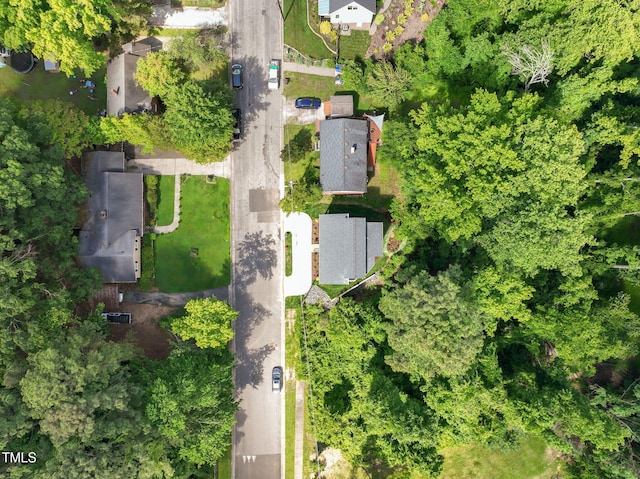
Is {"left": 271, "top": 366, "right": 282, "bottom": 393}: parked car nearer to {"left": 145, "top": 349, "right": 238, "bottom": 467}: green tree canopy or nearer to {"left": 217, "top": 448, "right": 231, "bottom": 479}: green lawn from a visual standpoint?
{"left": 145, "top": 349, "right": 238, "bottom": 467}: green tree canopy

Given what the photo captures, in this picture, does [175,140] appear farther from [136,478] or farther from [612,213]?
[612,213]

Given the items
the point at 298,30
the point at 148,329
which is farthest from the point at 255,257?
the point at 298,30

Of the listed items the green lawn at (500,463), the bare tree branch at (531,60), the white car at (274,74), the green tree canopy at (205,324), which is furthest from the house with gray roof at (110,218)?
the green lawn at (500,463)

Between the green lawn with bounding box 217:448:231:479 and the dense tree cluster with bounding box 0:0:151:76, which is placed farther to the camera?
the green lawn with bounding box 217:448:231:479

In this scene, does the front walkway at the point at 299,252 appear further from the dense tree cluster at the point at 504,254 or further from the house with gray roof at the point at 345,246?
the dense tree cluster at the point at 504,254

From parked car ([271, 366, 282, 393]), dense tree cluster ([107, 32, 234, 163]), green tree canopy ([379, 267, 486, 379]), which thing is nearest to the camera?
green tree canopy ([379, 267, 486, 379])

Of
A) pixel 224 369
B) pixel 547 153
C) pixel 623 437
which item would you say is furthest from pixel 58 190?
pixel 623 437

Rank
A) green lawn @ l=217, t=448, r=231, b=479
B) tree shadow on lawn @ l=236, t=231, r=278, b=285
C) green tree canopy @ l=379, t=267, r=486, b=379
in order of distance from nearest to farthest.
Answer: green tree canopy @ l=379, t=267, r=486, b=379 → green lawn @ l=217, t=448, r=231, b=479 → tree shadow on lawn @ l=236, t=231, r=278, b=285

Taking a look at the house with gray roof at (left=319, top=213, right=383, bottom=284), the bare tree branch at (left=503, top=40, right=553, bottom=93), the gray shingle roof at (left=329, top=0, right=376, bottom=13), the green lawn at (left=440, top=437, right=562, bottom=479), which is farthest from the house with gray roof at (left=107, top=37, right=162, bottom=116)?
the green lawn at (left=440, top=437, right=562, bottom=479)

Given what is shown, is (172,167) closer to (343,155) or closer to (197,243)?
(197,243)
